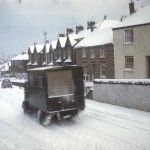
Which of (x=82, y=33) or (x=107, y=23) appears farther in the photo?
(x=82, y=33)

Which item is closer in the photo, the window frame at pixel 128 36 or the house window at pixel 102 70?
the window frame at pixel 128 36

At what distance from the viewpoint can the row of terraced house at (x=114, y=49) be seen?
1266 inches

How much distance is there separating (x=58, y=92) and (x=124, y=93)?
21.4ft

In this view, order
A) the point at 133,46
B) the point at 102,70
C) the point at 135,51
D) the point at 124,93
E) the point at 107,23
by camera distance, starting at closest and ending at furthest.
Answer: the point at 124,93 < the point at 135,51 < the point at 133,46 < the point at 102,70 < the point at 107,23

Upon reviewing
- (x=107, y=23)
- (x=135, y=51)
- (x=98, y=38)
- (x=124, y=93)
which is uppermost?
(x=107, y=23)

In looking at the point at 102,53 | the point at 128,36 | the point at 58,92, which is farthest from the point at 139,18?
the point at 58,92

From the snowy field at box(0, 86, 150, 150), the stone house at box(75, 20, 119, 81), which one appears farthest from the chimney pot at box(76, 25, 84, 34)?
the snowy field at box(0, 86, 150, 150)

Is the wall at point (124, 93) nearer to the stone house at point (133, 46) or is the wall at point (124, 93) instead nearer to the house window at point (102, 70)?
the stone house at point (133, 46)

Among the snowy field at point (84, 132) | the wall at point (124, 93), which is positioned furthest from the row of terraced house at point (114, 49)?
the snowy field at point (84, 132)

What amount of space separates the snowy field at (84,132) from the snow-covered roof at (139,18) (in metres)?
13.9

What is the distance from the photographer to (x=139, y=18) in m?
32.9

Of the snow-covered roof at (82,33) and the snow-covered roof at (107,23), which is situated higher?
the snow-covered roof at (107,23)

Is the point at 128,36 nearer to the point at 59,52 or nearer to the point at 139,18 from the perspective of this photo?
the point at 139,18

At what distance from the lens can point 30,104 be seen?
2012 centimetres
